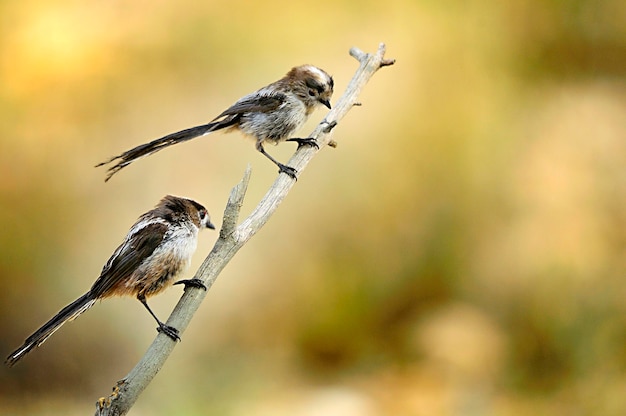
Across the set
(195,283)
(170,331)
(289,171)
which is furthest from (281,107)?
(170,331)

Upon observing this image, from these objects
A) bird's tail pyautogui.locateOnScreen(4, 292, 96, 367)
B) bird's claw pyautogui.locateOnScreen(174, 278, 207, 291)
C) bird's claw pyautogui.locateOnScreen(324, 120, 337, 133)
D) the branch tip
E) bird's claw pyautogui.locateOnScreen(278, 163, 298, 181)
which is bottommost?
bird's tail pyautogui.locateOnScreen(4, 292, 96, 367)

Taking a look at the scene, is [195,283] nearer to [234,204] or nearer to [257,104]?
[234,204]

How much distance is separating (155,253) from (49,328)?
0.34 m

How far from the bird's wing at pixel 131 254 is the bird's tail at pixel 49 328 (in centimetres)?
9

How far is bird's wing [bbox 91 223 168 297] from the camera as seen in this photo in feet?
5.19

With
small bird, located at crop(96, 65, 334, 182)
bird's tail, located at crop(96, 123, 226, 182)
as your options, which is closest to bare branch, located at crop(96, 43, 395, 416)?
small bird, located at crop(96, 65, 334, 182)

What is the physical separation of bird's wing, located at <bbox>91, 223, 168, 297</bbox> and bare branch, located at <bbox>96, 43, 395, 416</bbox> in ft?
0.51

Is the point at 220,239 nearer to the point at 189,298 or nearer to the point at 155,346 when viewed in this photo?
the point at 189,298

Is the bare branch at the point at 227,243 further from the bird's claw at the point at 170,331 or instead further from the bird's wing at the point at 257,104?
the bird's wing at the point at 257,104

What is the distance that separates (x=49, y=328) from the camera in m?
1.36

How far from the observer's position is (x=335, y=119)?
77.8 inches

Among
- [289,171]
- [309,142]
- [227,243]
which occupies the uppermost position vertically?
[309,142]

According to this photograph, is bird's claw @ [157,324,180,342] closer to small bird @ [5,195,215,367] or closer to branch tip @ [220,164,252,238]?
small bird @ [5,195,215,367]

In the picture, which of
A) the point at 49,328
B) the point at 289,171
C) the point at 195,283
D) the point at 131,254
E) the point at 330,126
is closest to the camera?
the point at 49,328
